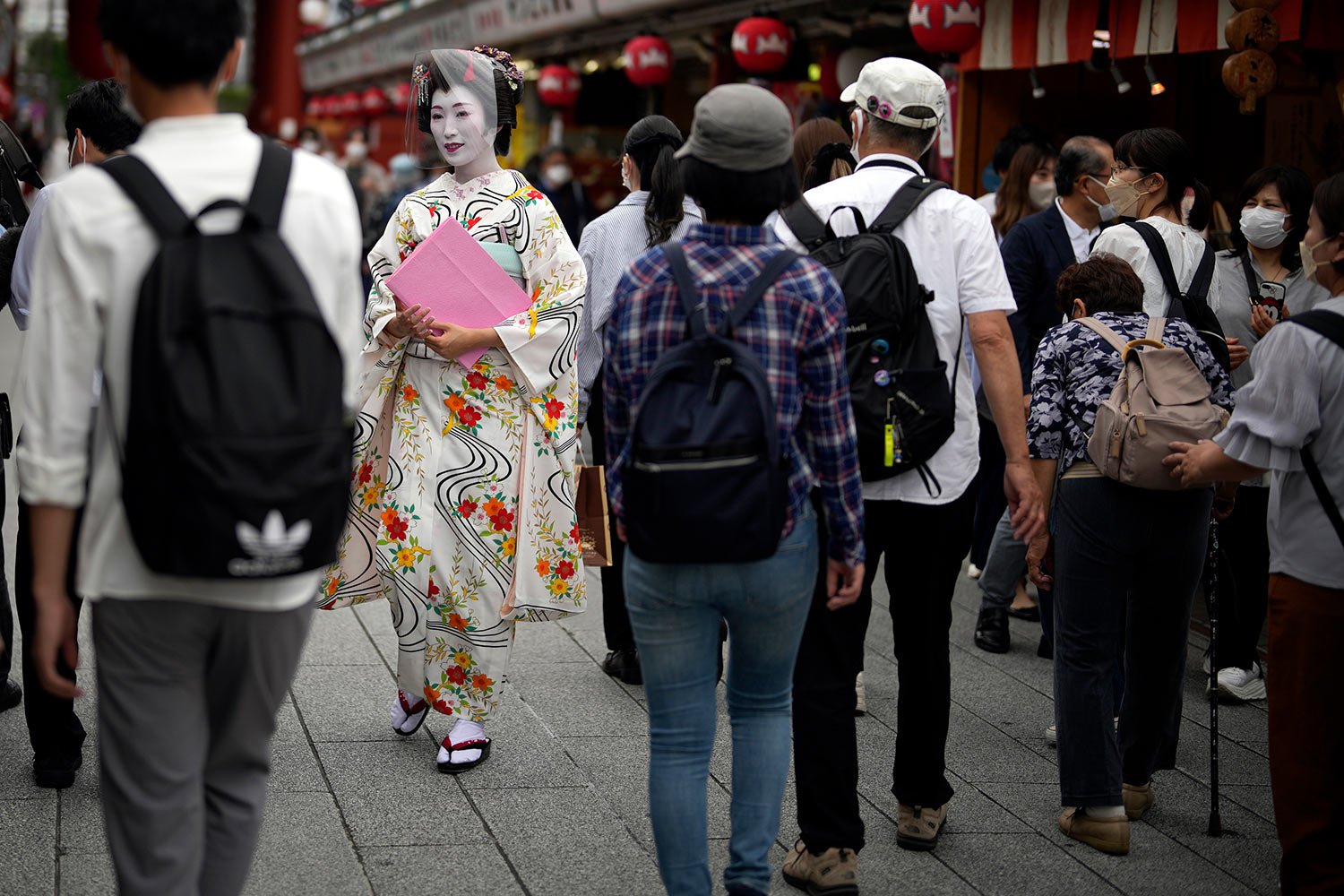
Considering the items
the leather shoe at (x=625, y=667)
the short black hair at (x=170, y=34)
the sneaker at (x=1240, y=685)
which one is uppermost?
the short black hair at (x=170, y=34)

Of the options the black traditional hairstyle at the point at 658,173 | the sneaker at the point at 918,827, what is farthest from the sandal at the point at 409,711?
the black traditional hairstyle at the point at 658,173

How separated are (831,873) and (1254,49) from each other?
389 cm

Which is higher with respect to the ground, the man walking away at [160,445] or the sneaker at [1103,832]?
the man walking away at [160,445]

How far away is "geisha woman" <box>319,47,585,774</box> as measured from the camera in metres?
4.28

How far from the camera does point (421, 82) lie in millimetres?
4387

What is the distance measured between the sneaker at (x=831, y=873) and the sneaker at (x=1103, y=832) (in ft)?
2.40

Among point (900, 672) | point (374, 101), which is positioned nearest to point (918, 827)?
point (900, 672)

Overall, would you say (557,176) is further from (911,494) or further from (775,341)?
(775,341)

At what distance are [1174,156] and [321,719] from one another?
3.16 meters

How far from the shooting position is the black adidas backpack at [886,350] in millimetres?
3309

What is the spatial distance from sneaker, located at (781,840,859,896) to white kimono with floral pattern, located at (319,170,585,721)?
1.24 meters

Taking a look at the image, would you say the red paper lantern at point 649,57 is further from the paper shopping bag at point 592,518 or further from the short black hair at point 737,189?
the short black hair at point 737,189

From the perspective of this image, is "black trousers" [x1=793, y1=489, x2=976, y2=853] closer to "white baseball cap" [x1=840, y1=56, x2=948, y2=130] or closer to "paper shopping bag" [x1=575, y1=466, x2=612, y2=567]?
"white baseball cap" [x1=840, y1=56, x2=948, y2=130]

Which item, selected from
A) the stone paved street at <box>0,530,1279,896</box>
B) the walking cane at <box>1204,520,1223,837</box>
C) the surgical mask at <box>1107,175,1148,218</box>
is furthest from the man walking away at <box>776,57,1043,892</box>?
the surgical mask at <box>1107,175,1148,218</box>
